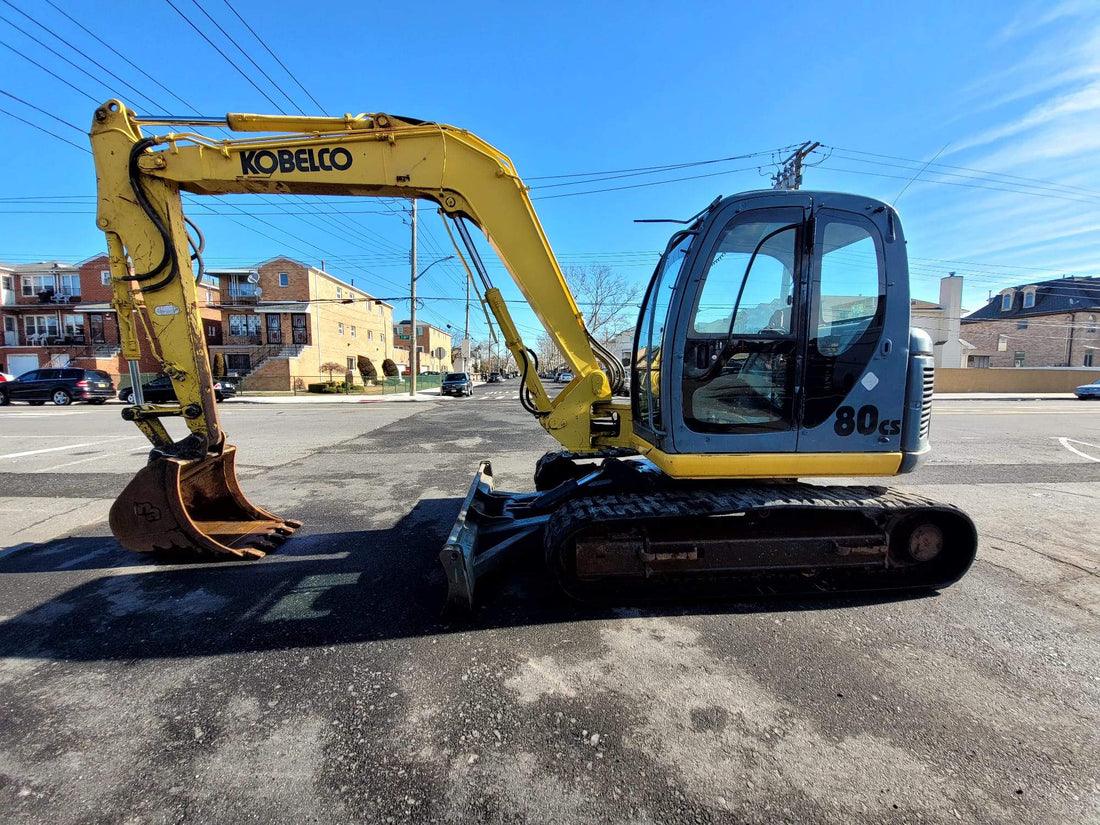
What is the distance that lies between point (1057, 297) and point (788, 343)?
6097 cm

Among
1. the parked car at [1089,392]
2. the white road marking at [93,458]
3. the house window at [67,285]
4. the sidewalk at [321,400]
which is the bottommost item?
the sidewalk at [321,400]

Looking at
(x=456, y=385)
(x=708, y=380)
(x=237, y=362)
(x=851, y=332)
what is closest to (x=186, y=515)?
(x=708, y=380)

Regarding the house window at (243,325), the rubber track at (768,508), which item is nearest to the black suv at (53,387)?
the house window at (243,325)

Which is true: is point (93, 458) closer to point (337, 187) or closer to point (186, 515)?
point (186, 515)

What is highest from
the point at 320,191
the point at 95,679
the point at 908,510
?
the point at 320,191

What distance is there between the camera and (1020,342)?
143 ft

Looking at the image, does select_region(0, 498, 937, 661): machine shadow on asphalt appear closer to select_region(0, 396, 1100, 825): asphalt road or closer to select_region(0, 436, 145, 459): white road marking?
select_region(0, 396, 1100, 825): asphalt road

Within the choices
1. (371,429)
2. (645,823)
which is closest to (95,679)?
(645,823)

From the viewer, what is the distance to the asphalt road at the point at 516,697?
1894mm

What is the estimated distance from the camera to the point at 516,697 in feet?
8.08

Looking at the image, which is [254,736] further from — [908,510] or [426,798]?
[908,510]

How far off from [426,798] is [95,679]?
6.97 feet

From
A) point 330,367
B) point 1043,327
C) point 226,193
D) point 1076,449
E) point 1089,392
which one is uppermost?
point 1043,327

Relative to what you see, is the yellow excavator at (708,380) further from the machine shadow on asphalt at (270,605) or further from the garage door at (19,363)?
the garage door at (19,363)
